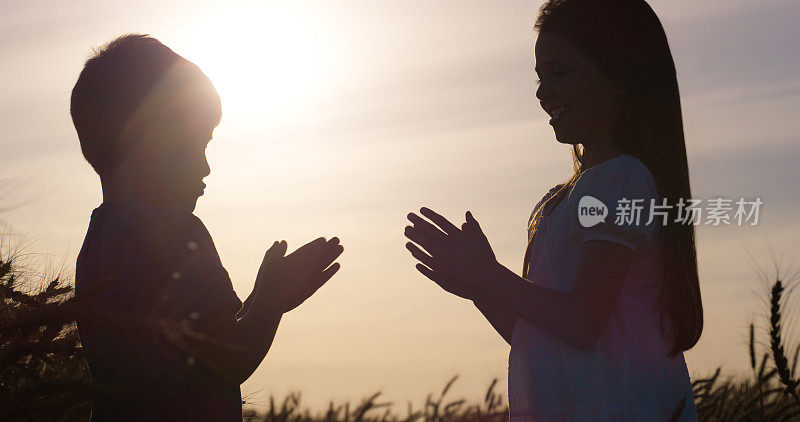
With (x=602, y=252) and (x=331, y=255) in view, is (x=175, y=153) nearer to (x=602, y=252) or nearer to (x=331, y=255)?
(x=331, y=255)

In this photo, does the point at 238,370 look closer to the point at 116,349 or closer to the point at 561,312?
the point at 116,349

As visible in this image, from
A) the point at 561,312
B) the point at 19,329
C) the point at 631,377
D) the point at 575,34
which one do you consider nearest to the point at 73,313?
the point at 19,329

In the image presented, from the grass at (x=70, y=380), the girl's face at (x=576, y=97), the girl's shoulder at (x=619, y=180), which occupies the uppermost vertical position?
the girl's face at (x=576, y=97)

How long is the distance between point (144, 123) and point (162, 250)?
61cm

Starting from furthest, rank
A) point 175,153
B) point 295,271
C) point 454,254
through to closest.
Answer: point 295,271 → point 175,153 → point 454,254

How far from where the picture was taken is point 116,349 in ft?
11.7

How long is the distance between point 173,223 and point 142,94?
64cm

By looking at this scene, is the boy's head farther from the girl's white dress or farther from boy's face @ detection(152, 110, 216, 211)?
the girl's white dress

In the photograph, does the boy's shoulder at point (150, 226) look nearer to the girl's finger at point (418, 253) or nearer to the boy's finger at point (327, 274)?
the boy's finger at point (327, 274)

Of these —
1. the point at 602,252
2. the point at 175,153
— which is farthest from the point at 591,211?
the point at 175,153

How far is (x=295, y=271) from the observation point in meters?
3.98

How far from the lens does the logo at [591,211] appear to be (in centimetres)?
338

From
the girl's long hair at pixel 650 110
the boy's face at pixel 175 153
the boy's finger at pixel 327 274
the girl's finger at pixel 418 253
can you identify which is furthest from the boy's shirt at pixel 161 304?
the girl's long hair at pixel 650 110

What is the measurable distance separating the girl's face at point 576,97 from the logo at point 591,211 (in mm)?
333
